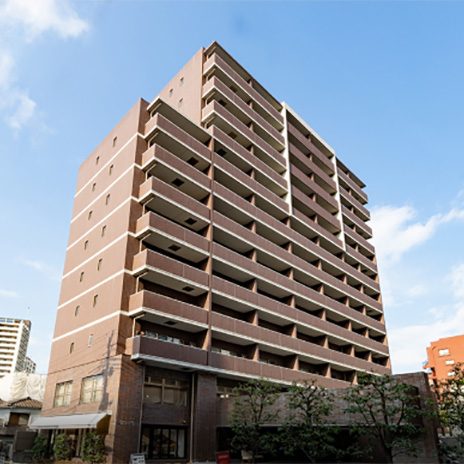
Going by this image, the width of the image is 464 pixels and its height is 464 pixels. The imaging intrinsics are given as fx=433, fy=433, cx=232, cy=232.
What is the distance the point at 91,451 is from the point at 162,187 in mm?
20771

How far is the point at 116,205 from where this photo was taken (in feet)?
131

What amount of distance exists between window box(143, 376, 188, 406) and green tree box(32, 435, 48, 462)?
9.91 metres

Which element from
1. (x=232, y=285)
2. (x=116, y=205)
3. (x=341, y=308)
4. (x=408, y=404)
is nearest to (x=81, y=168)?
(x=116, y=205)

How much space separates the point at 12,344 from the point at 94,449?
175m

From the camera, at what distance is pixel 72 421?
30.9 metres

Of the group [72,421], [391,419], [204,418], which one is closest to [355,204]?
[204,418]

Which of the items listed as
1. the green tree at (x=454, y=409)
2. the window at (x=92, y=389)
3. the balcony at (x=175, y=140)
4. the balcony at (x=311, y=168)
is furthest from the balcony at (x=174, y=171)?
the green tree at (x=454, y=409)

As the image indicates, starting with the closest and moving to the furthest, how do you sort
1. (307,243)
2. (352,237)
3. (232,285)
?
(232,285)
(307,243)
(352,237)

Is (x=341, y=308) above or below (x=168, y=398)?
above

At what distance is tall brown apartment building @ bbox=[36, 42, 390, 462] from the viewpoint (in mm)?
32625

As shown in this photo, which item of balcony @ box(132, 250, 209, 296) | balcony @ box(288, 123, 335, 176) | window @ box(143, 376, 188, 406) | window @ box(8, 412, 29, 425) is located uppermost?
balcony @ box(288, 123, 335, 176)

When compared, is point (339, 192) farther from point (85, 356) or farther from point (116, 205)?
point (85, 356)

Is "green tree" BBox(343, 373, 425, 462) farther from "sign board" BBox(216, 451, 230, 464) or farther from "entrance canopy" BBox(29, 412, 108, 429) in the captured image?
"entrance canopy" BBox(29, 412, 108, 429)

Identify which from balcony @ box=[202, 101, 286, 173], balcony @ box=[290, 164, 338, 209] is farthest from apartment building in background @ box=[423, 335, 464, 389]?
balcony @ box=[202, 101, 286, 173]
